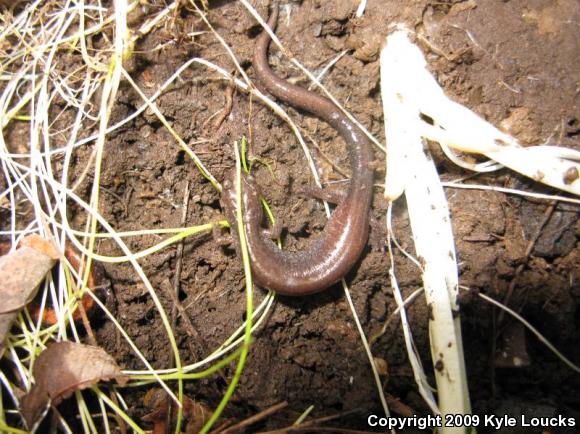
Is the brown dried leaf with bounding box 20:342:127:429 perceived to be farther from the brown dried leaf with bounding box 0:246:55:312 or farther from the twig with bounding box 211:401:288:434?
the twig with bounding box 211:401:288:434

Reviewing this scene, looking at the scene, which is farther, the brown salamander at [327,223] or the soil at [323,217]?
the brown salamander at [327,223]

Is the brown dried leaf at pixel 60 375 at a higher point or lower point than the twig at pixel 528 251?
lower

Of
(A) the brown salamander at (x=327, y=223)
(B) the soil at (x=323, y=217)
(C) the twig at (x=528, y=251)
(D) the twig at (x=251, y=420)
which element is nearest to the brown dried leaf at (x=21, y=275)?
(B) the soil at (x=323, y=217)

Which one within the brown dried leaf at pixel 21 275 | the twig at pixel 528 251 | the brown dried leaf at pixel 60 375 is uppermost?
the brown dried leaf at pixel 21 275

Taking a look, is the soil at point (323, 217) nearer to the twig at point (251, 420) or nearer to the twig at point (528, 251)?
the twig at point (528, 251)

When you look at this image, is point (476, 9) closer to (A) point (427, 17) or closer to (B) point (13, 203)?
(A) point (427, 17)

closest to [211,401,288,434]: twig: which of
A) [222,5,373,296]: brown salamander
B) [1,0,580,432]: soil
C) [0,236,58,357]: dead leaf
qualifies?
[1,0,580,432]: soil

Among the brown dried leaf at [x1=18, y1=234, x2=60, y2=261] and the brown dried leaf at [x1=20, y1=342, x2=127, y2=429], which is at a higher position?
the brown dried leaf at [x1=18, y1=234, x2=60, y2=261]
